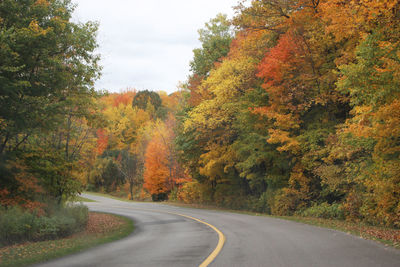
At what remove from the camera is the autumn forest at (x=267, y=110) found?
12163mm

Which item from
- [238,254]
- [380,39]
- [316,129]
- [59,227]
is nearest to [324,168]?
[316,129]

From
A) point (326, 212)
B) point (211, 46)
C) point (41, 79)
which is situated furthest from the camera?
point (211, 46)

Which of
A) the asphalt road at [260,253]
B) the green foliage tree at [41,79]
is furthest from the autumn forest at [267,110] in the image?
the asphalt road at [260,253]

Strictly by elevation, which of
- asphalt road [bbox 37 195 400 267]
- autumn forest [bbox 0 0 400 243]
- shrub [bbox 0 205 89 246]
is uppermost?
autumn forest [bbox 0 0 400 243]

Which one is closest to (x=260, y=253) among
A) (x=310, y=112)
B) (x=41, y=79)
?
(x=41, y=79)

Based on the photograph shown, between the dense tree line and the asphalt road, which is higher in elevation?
the dense tree line

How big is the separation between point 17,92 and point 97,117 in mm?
4540

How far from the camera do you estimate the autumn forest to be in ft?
39.9

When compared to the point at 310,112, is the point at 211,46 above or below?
above

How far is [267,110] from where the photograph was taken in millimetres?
19719

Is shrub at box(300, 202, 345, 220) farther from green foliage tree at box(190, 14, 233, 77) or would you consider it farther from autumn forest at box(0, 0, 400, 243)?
green foliage tree at box(190, 14, 233, 77)

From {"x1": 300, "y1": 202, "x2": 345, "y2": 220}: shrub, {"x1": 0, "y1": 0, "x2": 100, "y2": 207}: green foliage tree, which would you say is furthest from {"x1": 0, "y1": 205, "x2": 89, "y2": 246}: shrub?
{"x1": 300, "y1": 202, "x2": 345, "y2": 220}: shrub

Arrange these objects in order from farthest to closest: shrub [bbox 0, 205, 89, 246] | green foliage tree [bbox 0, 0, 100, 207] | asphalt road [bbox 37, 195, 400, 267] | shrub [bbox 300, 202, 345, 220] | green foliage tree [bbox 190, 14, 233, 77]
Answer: green foliage tree [bbox 190, 14, 233, 77] < shrub [bbox 300, 202, 345, 220] < green foliage tree [bbox 0, 0, 100, 207] < shrub [bbox 0, 205, 89, 246] < asphalt road [bbox 37, 195, 400, 267]

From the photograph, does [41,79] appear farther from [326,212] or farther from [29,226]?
[326,212]
